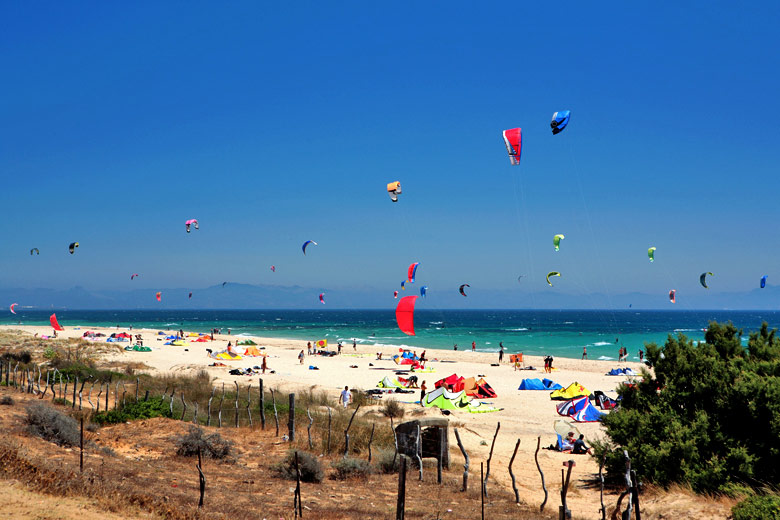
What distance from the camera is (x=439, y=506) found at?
825 cm

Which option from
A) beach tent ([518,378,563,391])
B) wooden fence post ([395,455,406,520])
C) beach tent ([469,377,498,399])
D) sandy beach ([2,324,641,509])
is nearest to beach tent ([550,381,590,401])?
sandy beach ([2,324,641,509])

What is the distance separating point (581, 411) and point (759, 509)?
11.8 meters

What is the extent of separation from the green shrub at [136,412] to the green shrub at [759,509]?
12053mm

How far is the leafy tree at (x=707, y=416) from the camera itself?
8320 mm

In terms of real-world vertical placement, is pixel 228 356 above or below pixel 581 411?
below

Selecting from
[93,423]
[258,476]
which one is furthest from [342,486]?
[93,423]

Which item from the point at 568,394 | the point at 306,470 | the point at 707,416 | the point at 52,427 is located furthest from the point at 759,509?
the point at 568,394

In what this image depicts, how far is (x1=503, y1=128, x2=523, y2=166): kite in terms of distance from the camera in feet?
53.4

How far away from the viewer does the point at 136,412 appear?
13117mm

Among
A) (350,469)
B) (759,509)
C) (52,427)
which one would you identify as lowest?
(350,469)

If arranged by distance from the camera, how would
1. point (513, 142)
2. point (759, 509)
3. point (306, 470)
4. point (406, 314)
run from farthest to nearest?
point (513, 142) → point (406, 314) → point (306, 470) → point (759, 509)

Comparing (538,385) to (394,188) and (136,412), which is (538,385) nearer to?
(394,188)

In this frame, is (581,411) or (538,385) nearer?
(581,411)

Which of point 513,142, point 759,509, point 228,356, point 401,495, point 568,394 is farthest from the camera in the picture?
point 228,356
